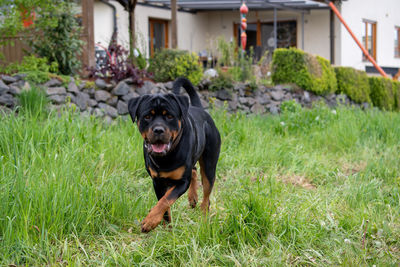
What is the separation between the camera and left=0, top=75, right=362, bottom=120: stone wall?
6.59 m

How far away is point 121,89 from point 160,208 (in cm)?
491

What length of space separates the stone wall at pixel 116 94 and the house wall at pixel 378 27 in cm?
863

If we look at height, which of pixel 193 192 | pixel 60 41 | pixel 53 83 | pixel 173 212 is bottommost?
pixel 173 212

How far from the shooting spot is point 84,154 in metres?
4.26

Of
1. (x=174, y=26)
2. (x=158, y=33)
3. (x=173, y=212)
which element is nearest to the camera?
(x=173, y=212)

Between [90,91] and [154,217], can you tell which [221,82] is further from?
[154,217]

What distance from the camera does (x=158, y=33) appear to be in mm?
17969

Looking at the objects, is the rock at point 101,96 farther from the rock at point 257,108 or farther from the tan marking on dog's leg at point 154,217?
the tan marking on dog's leg at point 154,217

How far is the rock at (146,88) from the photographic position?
311 inches

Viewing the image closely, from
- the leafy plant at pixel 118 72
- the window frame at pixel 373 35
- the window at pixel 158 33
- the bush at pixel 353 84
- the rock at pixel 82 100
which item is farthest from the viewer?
the window frame at pixel 373 35

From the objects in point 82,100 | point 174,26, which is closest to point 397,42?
point 174,26

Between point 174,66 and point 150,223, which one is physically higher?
point 174,66

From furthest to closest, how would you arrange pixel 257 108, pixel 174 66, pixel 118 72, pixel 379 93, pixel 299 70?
1. pixel 379 93
2. pixel 299 70
3. pixel 257 108
4. pixel 174 66
5. pixel 118 72

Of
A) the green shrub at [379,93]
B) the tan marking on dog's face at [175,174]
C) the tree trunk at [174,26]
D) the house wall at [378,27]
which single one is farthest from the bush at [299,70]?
the tan marking on dog's face at [175,174]
